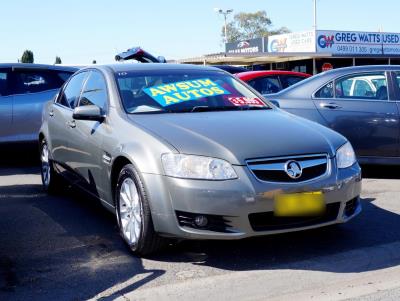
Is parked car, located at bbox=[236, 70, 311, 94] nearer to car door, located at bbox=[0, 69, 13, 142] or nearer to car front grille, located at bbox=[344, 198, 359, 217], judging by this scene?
car door, located at bbox=[0, 69, 13, 142]

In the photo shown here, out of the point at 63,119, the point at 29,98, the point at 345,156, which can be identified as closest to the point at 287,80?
the point at 29,98

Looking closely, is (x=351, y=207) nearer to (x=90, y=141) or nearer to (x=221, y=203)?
(x=221, y=203)

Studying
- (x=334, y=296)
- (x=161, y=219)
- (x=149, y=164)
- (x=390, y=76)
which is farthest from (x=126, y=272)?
(x=390, y=76)

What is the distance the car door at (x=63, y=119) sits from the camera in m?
6.13

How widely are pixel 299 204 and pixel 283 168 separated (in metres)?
0.28

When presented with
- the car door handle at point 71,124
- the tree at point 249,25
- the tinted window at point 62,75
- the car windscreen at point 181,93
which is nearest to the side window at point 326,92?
the car windscreen at point 181,93

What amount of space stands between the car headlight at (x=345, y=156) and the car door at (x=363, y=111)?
8.68 ft

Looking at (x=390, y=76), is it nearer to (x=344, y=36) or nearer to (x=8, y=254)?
(x=8, y=254)

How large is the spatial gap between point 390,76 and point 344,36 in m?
28.6

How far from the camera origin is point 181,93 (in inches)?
212

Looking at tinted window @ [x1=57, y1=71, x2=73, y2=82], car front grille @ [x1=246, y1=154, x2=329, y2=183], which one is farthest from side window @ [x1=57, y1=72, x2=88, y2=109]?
car front grille @ [x1=246, y1=154, x2=329, y2=183]

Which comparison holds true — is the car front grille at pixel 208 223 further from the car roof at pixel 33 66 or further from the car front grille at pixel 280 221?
the car roof at pixel 33 66

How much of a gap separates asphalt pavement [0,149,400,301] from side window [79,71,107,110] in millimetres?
1148

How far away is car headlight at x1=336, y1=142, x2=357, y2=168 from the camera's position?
460 centimetres
